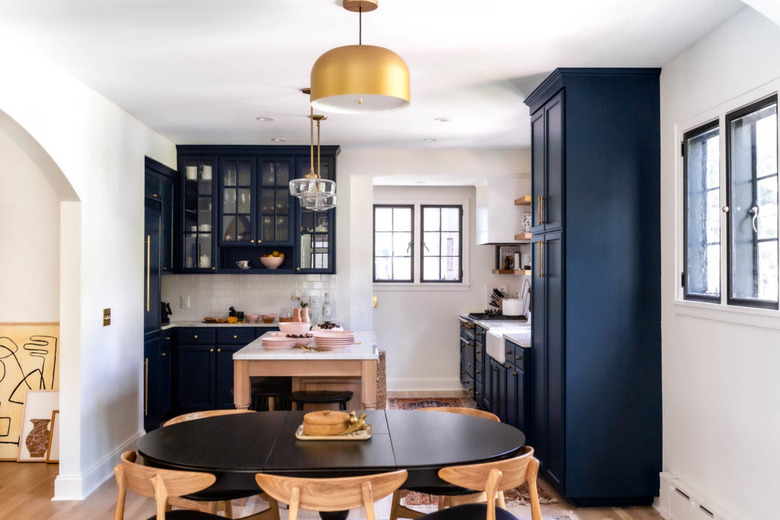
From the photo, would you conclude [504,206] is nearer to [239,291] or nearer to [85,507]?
[239,291]

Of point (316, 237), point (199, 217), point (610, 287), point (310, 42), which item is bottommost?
point (610, 287)

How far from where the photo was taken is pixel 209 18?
10.7 ft

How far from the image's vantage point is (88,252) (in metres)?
4.45

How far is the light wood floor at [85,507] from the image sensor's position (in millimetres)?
3914

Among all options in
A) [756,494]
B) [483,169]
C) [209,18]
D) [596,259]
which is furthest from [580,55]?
[483,169]

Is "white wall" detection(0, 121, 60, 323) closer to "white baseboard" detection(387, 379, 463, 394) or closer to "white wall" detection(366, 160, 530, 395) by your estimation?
"white wall" detection(366, 160, 530, 395)

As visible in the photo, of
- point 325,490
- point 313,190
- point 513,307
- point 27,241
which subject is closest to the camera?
point 325,490

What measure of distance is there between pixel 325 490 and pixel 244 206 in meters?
4.76

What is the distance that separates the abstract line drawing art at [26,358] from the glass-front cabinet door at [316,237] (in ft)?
7.86

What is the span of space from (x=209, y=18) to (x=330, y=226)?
352 centimetres

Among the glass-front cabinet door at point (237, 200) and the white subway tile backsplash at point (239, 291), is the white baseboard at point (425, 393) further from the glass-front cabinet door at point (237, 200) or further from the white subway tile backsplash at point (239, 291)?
the glass-front cabinet door at point (237, 200)

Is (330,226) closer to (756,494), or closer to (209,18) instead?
(209,18)

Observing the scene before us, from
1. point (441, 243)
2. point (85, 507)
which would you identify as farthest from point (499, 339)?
point (85, 507)

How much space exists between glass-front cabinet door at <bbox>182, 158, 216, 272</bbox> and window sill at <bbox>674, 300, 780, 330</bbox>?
453 cm
